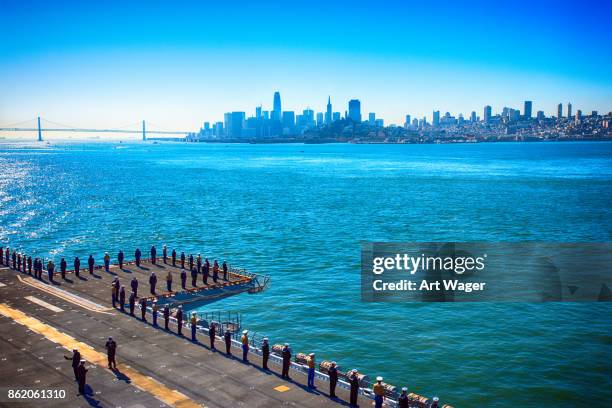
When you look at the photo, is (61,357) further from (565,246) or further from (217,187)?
(217,187)

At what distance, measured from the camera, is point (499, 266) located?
5147cm

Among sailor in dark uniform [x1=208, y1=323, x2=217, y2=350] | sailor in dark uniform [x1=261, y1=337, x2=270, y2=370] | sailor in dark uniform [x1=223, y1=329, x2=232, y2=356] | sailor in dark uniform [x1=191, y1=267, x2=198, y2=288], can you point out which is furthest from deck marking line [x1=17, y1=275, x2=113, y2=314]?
sailor in dark uniform [x1=261, y1=337, x2=270, y2=370]

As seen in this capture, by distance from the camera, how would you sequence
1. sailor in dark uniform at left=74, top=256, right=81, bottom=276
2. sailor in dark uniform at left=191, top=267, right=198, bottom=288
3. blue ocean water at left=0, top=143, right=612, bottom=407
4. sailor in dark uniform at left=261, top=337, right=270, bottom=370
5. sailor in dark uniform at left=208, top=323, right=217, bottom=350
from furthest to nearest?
sailor in dark uniform at left=74, top=256, right=81, bottom=276 → sailor in dark uniform at left=191, top=267, right=198, bottom=288 → blue ocean water at left=0, top=143, right=612, bottom=407 → sailor in dark uniform at left=208, top=323, right=217, bottom=350 → sailor in dark uniform at left=261, top=337, right=270, bottom=370

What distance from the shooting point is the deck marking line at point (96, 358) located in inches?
807

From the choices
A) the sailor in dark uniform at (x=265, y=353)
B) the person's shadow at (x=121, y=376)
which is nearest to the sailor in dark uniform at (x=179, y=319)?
the person's shadow at (x=121, y=376)

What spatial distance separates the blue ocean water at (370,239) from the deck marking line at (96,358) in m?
12.1

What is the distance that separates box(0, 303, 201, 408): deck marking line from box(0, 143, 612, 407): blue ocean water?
39.8 feet

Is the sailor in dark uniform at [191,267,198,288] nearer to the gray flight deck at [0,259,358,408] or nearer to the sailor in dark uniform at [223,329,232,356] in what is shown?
the gray flight deck at [0,259,358,408]

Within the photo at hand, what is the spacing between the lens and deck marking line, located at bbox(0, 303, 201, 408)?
2050 cm

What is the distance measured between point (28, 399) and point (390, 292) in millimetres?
31507

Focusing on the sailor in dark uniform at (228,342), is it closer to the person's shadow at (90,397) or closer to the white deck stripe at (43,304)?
the person's shadow at (90,397)

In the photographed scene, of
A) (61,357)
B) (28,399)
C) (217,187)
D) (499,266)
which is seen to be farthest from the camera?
(217,187)

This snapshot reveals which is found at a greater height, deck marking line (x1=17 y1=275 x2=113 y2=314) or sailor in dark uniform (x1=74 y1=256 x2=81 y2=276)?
sailor in dark uniform (x1=74 y1=256 x2=81 y2=276)

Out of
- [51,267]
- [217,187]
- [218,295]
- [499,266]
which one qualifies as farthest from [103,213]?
[499,266]
